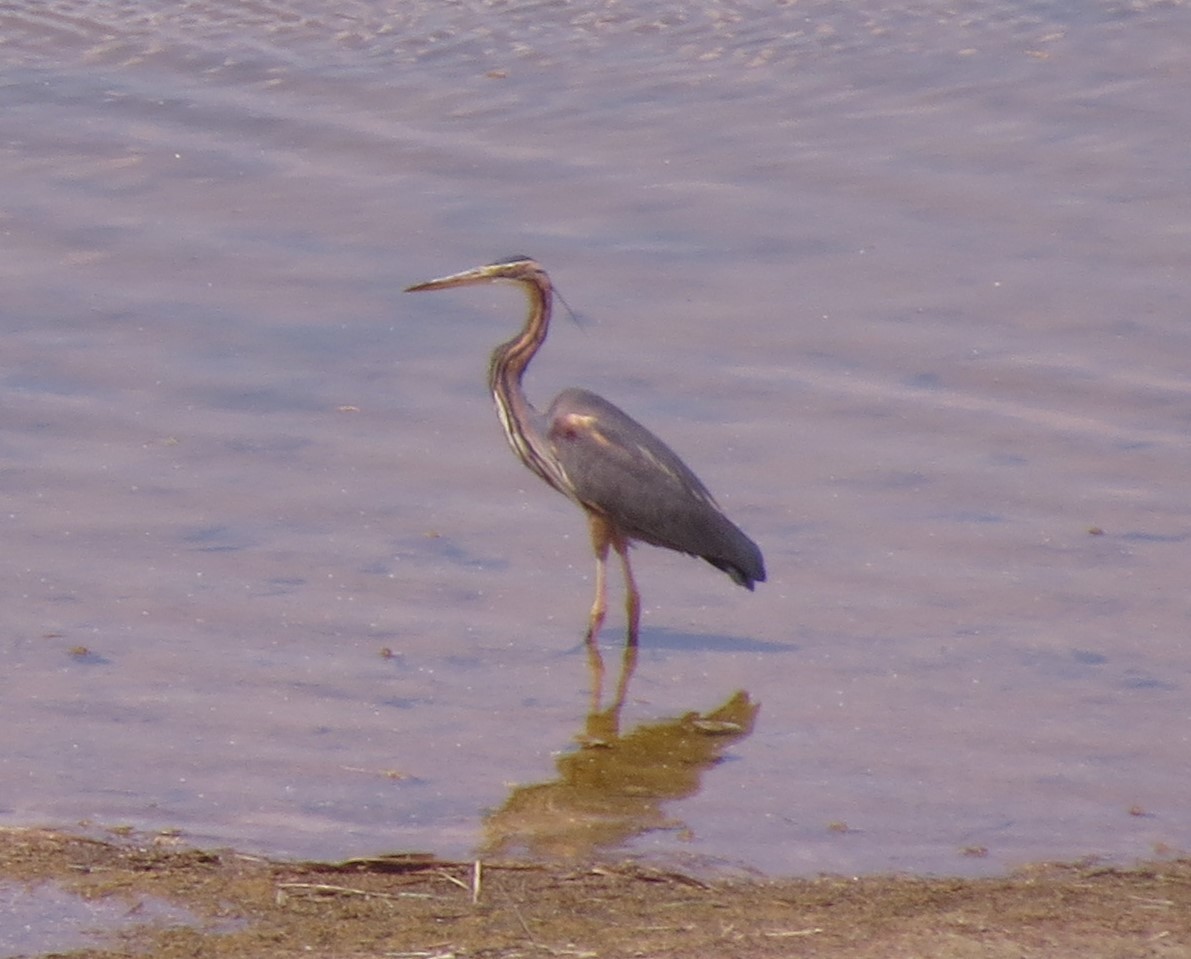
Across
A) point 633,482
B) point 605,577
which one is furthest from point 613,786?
point 633,482

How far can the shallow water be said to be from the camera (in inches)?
273

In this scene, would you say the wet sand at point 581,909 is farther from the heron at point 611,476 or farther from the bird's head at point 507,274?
the bird's head at point 507,274

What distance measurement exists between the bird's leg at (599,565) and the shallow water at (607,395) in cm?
10

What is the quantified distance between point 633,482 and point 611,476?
79mm

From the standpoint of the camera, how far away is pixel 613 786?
6902mm

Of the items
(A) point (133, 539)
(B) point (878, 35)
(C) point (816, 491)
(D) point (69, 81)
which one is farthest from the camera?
(B) point (878, 35)

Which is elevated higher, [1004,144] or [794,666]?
[1004,144]

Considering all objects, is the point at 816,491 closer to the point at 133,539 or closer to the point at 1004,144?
the point at 133,539

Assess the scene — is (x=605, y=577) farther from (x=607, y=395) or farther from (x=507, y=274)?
(x=607, y=395)

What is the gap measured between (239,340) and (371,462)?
1.47 meters

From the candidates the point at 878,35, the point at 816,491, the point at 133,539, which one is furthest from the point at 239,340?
the point at 878,35

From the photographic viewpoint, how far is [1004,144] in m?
13.2

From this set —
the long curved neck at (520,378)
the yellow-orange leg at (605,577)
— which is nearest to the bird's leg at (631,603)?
the yellow-orange leg at (605,577)

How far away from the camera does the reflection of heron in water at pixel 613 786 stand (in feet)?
21.1
